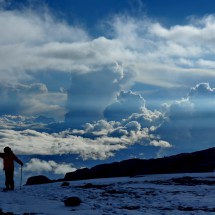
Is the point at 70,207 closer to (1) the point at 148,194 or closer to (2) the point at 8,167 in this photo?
(1) the point at 148,194

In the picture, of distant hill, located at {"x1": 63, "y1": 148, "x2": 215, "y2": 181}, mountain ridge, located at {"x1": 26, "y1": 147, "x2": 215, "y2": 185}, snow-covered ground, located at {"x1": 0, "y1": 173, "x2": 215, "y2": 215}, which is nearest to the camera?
snow-covered ground, located at {"x1": 0, "y1": 173, "x2": 215, "y2": 215}

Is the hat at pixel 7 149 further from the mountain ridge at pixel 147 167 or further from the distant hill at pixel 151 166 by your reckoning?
the distant hill at pixel 151 166

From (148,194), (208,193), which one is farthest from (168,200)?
(208,193)

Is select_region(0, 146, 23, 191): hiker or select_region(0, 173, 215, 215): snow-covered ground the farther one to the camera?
select_region(0, 146, 23, 191): hiker

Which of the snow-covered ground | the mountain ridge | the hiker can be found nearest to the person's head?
the hiker

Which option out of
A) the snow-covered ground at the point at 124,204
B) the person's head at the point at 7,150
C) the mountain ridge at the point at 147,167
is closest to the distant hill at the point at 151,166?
the mountain ridge at the point at 147,167

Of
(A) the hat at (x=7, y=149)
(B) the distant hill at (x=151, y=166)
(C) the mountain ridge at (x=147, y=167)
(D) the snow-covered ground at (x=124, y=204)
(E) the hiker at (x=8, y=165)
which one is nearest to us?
(D) the snow-covered ground at (x=124, y=204)

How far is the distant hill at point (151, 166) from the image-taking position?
162 feet

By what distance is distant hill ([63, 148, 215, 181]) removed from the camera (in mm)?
49287

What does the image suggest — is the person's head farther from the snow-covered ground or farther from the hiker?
the snow-covered ground

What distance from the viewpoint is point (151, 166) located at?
54.7 m

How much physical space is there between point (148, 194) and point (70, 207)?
694 cm

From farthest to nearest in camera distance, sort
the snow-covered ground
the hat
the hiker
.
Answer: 1. the hat
2. the hiker
3. the snow-covered ground

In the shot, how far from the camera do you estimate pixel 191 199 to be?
65.0 feet
